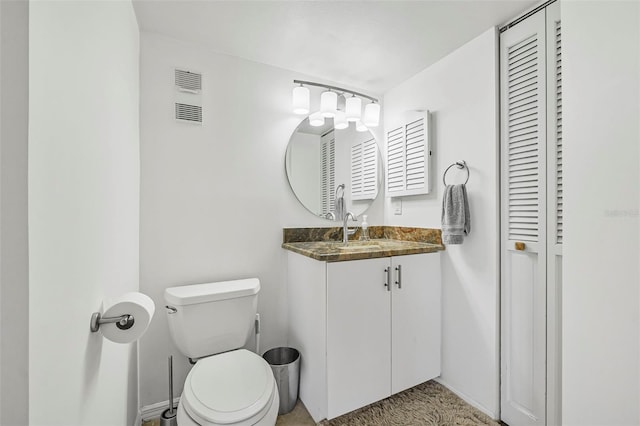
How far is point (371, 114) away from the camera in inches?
92.3

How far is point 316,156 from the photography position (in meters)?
2.21

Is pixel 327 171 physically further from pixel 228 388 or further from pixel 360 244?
pixel 228 388

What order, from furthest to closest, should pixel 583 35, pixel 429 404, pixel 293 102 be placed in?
pixel 293 102
pixel 429 404
pixel 583 35

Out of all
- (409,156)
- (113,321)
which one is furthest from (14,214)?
(409,156)

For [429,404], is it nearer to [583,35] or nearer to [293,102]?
[583,35]

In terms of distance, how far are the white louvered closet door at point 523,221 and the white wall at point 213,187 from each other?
1.27 m

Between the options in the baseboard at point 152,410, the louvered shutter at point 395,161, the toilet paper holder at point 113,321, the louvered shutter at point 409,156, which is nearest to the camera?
the toilet paper holder at point 113,321

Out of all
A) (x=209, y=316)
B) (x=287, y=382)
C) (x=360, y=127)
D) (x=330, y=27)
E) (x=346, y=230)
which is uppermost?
(x=330, y=27)

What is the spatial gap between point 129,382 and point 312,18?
82.5 inches

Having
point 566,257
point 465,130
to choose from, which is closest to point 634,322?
point 566,257

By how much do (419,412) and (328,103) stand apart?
2.09 meters

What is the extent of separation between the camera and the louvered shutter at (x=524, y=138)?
4.85ft

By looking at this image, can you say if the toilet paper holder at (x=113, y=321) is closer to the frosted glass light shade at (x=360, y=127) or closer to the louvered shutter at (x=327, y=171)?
the louvered shutter at (x=327, y=171)

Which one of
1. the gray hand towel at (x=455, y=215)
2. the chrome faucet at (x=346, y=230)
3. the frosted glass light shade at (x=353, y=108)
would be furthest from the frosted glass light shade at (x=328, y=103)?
the gray hand towel at (x=455, y=215)
